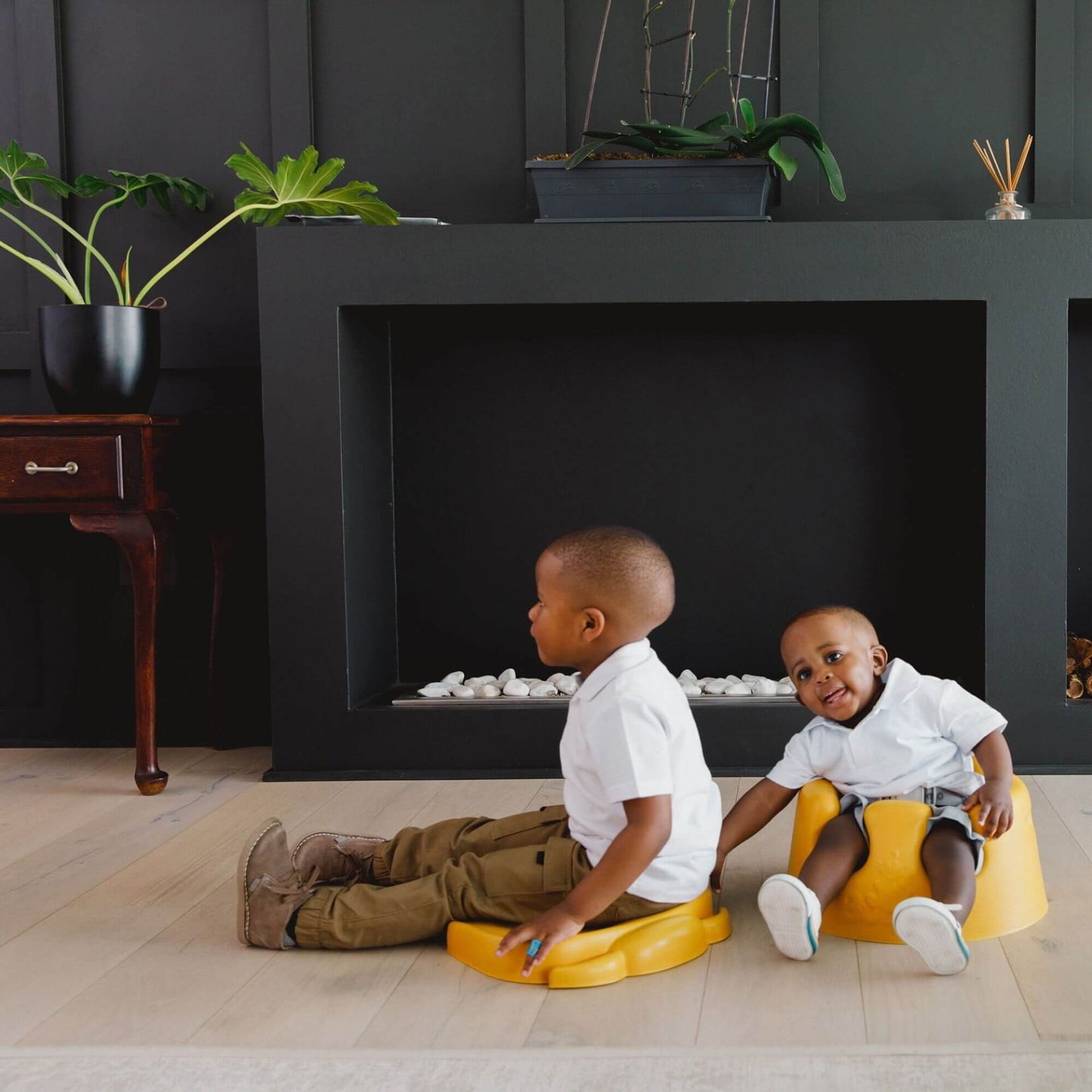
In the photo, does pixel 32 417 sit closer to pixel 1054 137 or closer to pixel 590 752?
pixel 590 752

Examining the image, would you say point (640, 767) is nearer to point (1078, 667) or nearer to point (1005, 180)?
point (1078, 667)

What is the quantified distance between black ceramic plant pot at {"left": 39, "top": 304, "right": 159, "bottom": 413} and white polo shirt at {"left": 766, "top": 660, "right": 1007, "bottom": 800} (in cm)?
156

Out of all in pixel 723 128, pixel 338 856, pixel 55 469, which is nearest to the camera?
pixel 338 856

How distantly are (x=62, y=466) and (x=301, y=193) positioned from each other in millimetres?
698

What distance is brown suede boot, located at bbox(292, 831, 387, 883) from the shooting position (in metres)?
1.74

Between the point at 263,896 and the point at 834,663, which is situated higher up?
the point at 834,663

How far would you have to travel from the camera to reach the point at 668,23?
2.74 meters

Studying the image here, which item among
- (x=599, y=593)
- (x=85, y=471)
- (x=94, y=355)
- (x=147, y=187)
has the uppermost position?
(x=147, y=187)

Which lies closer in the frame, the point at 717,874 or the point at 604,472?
the point at 717,874

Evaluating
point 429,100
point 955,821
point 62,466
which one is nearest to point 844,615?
point 955,821

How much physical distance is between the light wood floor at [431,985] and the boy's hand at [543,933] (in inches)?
2.0

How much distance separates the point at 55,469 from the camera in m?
2.33

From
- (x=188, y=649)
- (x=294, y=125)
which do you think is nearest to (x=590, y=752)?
(x=188, y=649)

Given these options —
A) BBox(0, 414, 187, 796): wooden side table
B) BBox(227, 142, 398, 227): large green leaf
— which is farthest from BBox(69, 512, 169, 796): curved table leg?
BBox(227, 142, 398, 227): large green leaf
